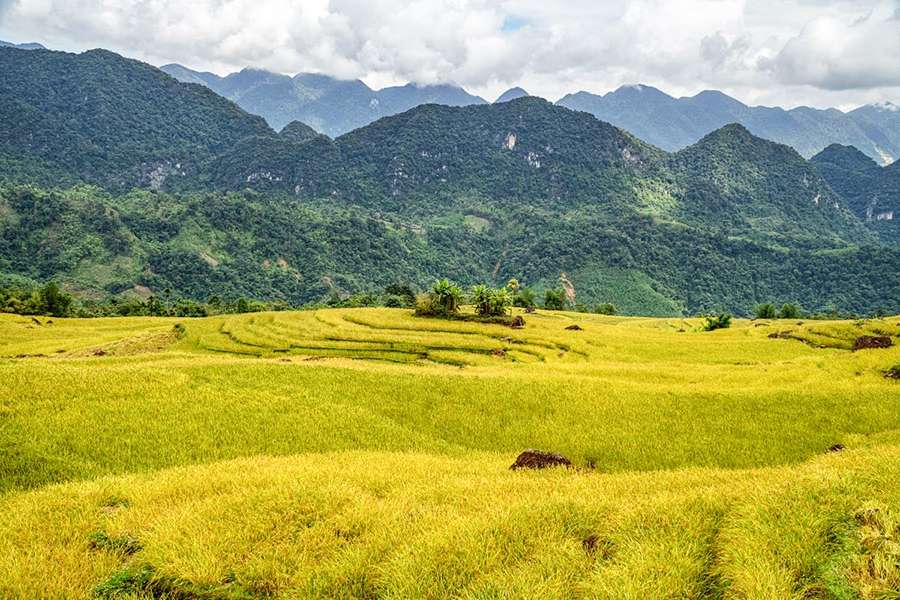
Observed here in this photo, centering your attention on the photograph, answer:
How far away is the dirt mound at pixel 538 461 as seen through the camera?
11945mm

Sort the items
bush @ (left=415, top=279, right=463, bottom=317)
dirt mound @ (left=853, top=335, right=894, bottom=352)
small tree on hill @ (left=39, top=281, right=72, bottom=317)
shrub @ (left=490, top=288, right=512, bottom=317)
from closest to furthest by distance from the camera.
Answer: dirt mound @ (left=853, top=335, right=894, bottom=352)
shrub @ (left=490, top=288, right=512, bottom=317)
bush @ (left=415, top=279, right=463, bottom=317)
small tree on hill @ (left=39, top=281, right=72, bottom=317)

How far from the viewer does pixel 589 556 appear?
241 inches

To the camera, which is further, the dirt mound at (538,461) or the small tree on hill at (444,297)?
the small tree on hill at (444,297)

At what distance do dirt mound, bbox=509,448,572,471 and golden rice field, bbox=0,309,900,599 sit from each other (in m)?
0.53

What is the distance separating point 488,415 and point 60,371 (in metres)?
14.2

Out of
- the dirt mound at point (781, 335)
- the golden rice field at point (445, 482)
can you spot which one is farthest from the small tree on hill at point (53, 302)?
the dirt mound at point (781, 335)

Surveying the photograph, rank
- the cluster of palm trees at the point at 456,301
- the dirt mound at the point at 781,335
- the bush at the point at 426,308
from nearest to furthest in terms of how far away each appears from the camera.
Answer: the dirt mound at the point at 781,335
the cluster of palm trees at the point at 456,301
the bush at the point at 426,308

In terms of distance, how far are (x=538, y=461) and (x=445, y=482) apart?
321cm

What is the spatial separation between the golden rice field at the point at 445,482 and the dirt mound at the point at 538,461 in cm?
53

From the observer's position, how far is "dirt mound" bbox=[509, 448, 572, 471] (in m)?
11.9

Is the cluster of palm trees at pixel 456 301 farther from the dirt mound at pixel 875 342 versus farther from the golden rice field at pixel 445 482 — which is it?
the dirt mound at pixel 875 342

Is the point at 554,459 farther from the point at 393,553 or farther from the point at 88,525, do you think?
the point at 88,525

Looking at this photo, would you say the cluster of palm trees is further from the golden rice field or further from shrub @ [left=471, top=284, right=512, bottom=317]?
the golden rice field

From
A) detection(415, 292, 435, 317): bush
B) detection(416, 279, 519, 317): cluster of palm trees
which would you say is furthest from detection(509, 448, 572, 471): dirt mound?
detection(415, 292, 435, 317): bush
